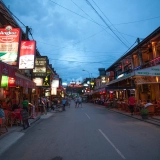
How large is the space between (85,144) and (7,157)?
9.25ft

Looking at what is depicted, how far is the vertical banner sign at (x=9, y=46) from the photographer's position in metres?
12.9

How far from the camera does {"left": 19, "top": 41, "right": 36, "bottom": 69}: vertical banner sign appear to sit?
1583 cm

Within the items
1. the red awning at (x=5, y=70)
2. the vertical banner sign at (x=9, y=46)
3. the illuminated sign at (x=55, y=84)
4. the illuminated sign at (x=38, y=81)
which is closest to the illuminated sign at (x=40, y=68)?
the illuminated sign at (x=38, y=81)

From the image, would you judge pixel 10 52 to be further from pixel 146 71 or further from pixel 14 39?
pixel 146 71

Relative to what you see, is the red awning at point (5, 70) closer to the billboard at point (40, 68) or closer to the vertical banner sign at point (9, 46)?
the vertical banner sign at point (9, 46)

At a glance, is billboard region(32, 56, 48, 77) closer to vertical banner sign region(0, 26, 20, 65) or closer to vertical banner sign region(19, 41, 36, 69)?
vertical banner sign region(19, 41, 36, 69)

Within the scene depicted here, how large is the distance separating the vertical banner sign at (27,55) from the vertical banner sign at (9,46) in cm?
295

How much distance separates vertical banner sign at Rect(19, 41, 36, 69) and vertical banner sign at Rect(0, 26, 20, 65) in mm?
2945

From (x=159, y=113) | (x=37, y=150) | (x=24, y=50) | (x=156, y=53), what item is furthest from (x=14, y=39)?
(x=156, y=53)

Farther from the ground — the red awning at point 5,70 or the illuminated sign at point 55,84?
the illuminated sign at point 55,84

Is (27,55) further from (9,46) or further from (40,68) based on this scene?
(40,68)

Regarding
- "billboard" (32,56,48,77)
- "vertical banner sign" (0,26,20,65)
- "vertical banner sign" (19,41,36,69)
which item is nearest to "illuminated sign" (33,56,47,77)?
"billboard" (32,56,48,77)

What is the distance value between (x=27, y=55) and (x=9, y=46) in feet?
10.3

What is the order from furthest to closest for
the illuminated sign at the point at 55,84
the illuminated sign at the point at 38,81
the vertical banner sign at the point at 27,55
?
the illuminated sign at the point at 55,84 < the illuminated sign at the point at 38,81 < the vertical banner sign at the point at 27,55
